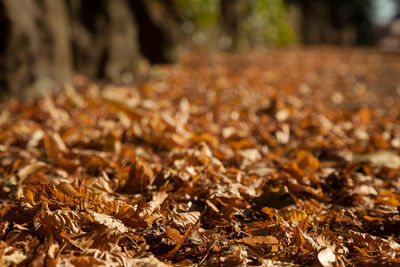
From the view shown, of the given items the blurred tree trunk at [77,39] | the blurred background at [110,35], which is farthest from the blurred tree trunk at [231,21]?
the blurred tree trunk at [77,39]

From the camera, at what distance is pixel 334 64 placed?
768 cm

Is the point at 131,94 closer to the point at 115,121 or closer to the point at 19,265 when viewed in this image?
the point at 115,121

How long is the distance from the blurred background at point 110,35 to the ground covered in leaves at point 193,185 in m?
0.36

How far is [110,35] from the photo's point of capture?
4.46 metres

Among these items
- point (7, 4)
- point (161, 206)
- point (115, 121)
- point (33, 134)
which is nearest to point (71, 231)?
point (161, 206)

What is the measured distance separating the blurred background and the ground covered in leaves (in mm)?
357

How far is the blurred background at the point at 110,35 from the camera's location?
3180mm

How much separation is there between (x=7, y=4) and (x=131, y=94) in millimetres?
1350

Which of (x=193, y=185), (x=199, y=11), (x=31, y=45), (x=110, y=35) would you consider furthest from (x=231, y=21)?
(x=193, y=185)

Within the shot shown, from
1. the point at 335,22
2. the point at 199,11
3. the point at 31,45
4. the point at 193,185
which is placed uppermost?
the point at 199,11

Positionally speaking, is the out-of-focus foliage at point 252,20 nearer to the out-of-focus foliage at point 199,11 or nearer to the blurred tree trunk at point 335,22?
the out-of-focus foliage at point 199,11

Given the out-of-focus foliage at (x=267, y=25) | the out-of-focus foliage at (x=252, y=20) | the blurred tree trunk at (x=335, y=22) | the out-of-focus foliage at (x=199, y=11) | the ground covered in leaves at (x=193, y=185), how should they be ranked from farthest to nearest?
the blurred tree trunk at (x=335, y=22)
the out-of-focus foliage at (x=267, y=25)
the out-of-focus foliage at (x=252, y=20)
the out-of-focus foliage at (x=199, y=11)
the ground covered in leaves at (x=193, y=185)

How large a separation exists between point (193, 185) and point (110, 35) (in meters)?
3.45

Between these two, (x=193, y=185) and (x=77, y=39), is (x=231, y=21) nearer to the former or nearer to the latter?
(x=77, y=39)
